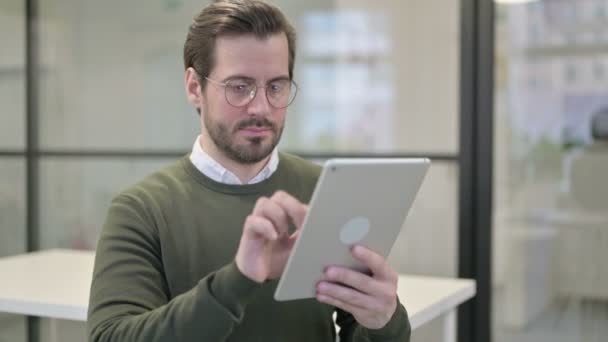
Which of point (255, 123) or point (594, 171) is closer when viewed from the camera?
point (255, 123)

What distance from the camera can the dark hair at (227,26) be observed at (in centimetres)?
136

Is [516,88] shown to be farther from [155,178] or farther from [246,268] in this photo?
[246,268]

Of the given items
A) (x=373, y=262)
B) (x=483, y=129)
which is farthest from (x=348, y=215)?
(x=483, y=129)

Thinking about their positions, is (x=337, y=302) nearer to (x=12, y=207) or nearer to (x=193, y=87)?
(x=193, y=87)

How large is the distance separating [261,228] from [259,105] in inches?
12.5

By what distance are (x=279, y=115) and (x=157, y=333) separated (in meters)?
0.40

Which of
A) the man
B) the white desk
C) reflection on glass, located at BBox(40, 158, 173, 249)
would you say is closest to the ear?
the man

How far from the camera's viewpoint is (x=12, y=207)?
401 centimetres

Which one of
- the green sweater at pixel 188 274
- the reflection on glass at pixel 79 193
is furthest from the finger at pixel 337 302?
the reflection on glass at pixel 79 193

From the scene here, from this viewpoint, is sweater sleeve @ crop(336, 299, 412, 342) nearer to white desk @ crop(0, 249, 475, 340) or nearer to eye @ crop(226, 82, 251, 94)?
eye @ crop(226, 82, 251, 94)

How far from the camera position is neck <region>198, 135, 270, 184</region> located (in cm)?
143

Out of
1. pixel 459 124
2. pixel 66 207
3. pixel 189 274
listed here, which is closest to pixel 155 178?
pixel 189 274

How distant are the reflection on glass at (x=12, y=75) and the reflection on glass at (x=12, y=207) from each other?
10 cm

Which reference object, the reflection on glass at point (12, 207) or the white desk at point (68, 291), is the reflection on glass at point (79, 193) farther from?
the white desk at point (68, 291)
